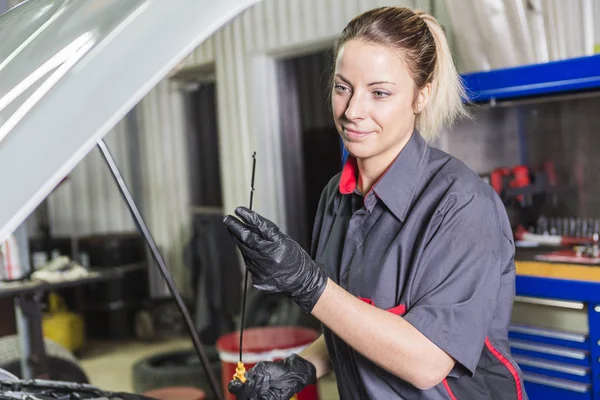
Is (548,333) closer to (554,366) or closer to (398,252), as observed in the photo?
(554,366)

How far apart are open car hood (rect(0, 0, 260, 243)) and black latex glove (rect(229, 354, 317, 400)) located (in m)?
0.57

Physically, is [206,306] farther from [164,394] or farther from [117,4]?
[117,4]

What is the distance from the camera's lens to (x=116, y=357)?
4.29 meters

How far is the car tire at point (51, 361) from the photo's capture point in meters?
2.72

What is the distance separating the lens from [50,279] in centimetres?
294

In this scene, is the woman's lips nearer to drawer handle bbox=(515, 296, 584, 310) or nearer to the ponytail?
the ponytail

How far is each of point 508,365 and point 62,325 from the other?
3.83 meters

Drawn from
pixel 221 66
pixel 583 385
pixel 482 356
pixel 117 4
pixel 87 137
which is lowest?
pixel 583 385

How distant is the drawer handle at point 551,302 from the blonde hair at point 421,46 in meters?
0.86

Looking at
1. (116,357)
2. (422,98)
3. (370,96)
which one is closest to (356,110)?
(370,96)

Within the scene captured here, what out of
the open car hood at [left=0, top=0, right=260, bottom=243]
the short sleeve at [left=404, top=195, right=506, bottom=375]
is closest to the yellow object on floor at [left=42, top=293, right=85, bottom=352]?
the short sleeve at [left=404, top=195, right=506, bottom=375]

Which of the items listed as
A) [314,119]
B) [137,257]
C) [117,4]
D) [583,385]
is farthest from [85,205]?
[117,4]

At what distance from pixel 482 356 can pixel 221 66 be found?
3230 millimetres

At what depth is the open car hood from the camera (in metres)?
0.63
